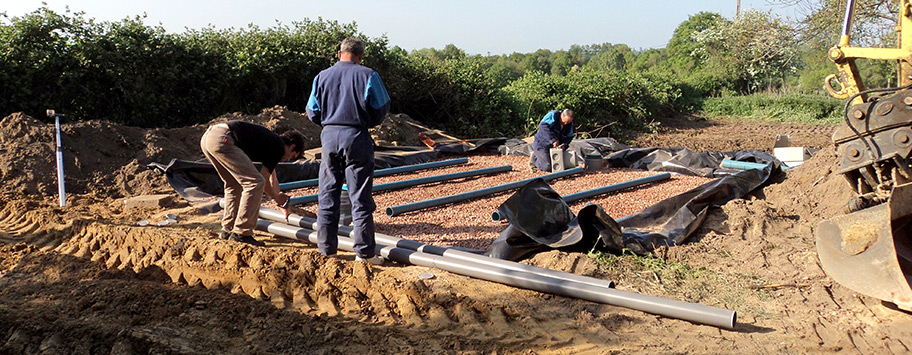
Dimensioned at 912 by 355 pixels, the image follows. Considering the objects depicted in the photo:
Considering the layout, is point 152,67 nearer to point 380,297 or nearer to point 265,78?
point 265,78

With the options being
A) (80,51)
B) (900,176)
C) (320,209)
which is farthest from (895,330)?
(80,51)

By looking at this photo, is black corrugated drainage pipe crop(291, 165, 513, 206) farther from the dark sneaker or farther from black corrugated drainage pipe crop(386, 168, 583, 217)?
the dark sneaker

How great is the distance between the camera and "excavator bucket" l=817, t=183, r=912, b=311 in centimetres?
330

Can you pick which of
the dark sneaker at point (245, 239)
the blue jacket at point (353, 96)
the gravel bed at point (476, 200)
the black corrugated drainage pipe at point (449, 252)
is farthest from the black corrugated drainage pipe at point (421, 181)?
the blue jacket at point (353, 96)

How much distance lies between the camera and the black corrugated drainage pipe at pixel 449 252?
3.94 meters

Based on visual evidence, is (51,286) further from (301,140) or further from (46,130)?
(46,130)

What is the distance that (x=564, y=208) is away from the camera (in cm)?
502

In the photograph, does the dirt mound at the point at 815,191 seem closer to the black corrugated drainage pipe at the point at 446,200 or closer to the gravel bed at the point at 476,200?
the gravel bed at the point at 476,200

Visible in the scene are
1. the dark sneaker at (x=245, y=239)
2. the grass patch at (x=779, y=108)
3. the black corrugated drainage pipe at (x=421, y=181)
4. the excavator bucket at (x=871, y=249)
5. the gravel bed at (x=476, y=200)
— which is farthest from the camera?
the grass patch at (x=779, y=108)

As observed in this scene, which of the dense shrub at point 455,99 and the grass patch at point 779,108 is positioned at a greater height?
the dense shrub at point 455,99

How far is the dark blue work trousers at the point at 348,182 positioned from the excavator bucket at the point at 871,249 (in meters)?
2.95

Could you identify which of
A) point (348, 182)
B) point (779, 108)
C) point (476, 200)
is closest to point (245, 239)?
point (348, 182)

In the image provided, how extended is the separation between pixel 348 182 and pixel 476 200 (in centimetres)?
322

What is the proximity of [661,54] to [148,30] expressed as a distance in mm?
46594
